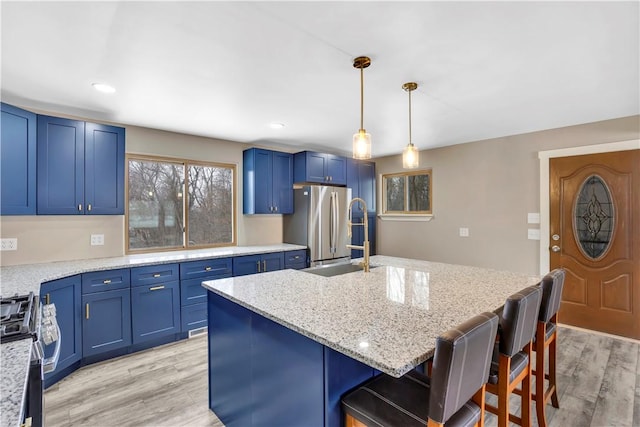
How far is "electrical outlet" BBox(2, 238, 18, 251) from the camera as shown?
9.15 feet

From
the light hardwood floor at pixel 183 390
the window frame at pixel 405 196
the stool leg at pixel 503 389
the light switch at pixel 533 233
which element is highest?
the window frame at pixel 405 196

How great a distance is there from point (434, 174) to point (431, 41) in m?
3.20

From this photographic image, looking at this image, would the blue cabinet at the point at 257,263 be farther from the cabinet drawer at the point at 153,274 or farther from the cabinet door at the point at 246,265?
the cabinet drawer at the point at 153,274

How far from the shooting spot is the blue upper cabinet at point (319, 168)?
4.57m

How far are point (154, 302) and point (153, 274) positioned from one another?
0.28 meters

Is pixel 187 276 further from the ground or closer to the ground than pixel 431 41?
closer to the ground

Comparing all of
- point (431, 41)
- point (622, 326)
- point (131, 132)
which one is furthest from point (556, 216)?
point (131, 132)

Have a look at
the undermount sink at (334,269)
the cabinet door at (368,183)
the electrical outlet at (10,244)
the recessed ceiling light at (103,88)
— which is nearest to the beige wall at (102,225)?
the electrical outlet at (10,244)

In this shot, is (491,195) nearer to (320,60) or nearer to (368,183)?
(368,183)

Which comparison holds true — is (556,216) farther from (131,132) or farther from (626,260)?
(131,132)

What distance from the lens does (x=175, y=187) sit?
12.7 feet

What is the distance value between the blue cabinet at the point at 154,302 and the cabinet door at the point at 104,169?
72 cm

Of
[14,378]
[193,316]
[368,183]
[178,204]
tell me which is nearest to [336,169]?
[368,183]

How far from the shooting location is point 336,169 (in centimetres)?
499
